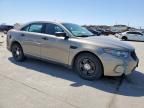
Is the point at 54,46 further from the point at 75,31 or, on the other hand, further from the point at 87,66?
the point at 87,66

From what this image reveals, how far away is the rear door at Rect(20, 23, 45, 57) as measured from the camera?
6.89m

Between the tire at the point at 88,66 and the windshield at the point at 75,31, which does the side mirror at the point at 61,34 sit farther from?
the tire at the point at 88,66

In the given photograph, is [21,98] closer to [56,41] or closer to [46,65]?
[56,41]

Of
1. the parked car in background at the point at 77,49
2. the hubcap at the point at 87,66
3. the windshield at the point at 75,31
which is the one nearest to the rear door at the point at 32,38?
the parked car in background at the point at 77,49

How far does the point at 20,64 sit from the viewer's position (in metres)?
7.38

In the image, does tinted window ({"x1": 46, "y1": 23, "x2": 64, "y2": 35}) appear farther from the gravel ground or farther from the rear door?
the gravel ground

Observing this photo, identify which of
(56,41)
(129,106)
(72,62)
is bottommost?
(129,106)

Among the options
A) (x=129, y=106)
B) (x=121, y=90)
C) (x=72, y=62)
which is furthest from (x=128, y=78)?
(x=129, y=106)

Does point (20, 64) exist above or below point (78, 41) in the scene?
below

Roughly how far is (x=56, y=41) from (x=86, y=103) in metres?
2.57

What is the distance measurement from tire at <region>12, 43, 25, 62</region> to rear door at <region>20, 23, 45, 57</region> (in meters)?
0.32

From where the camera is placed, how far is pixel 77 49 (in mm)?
5828

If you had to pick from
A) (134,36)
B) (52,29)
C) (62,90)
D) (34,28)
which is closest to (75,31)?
(52,29)

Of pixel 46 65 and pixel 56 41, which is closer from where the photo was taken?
pixel 56 41
